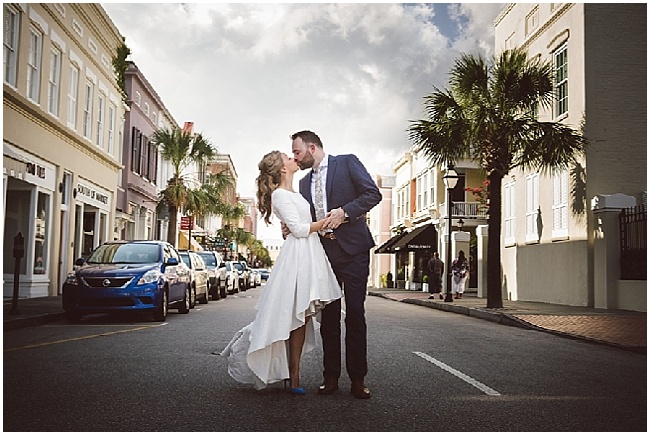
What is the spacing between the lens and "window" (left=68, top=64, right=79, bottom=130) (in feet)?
73.6

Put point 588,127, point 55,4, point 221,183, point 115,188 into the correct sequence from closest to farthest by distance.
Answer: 1. point 588,127
2. point 55,4
3. point 115,188
4. point 221,183

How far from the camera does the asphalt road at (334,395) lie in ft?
15.1

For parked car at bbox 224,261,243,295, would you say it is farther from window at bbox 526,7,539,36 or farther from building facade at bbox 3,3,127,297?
window at bbox 526,7,539,36

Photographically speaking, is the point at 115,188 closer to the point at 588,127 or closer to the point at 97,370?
the point at 588,127

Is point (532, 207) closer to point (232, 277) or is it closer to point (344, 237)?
point (232, 277)

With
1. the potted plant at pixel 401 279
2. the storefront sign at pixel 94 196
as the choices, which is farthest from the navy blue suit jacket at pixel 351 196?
the potted plant at pixel 401 279

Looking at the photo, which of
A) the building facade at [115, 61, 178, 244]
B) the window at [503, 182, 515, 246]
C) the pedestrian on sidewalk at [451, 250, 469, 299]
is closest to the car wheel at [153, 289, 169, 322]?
the pedestrian on sidewalk at [451, 250, 469, 299]

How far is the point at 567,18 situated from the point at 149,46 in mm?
16082

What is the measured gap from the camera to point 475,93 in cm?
1816

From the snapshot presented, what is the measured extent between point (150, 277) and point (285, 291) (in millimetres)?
8478

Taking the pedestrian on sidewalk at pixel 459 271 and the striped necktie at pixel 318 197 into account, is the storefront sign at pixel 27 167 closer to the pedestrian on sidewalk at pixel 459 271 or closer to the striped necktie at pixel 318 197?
the striped necktie at pixel 318 197

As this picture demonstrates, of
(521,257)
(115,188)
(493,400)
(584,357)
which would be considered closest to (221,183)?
(115,188)

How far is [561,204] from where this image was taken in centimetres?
2123

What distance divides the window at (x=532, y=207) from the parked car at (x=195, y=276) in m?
9.86
